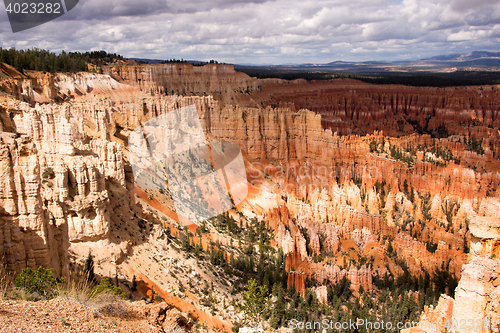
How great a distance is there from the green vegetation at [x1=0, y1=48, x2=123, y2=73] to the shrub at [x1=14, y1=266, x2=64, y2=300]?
1582 inches

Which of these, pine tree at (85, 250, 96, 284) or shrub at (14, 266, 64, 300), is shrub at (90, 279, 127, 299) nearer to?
pine tree at (85, 250, 96, 284)

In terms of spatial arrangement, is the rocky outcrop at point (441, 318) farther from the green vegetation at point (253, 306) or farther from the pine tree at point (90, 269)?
the pine tree at point (90, 269)

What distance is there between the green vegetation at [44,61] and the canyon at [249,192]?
3.37 meters

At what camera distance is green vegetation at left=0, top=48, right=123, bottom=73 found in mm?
44250

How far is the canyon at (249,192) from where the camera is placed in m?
11.4

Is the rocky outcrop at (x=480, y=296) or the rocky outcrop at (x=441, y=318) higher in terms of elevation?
the rocky outcrop at (x=480, y=296)

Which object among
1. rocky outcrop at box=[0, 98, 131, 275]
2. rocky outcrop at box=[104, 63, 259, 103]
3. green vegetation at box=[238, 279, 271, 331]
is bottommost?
green vegetation at box=[238, 279, 271, 331]

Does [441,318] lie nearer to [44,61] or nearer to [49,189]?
[49,189]

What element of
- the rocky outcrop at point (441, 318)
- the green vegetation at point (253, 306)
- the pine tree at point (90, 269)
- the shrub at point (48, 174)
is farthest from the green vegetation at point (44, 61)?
the rocky outcrop at point (441, 318)

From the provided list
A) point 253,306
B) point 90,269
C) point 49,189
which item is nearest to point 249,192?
point 253,306

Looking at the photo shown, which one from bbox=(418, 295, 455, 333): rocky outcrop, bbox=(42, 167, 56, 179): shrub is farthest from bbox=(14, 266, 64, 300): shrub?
bbox=(418, 295, 455, 333): rocky outcrop

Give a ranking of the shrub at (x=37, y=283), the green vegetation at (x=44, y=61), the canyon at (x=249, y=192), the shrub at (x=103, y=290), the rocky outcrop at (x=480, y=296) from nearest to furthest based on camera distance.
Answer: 1. the shrub at (x=37, y=283)
2. the rocky outcrop at (x=480, y=296)
3. the canyon at (x=249, y=192)
4. the shrub at (x=103, y=290)
5. the green vegetation at (x=44, y=61)

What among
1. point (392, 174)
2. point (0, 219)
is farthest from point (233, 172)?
point (0, 219)

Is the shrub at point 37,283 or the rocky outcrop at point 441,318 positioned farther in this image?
the rocky outcrop at point 441,318
